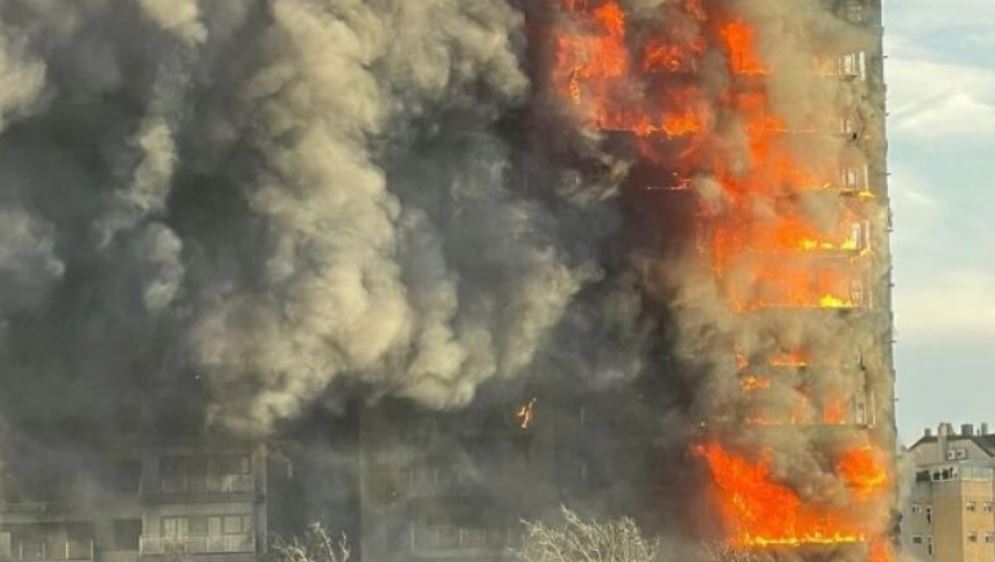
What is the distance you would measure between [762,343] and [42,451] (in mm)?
29705

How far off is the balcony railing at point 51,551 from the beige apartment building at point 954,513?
64.6 meters

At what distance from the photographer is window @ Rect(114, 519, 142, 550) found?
75938 mm

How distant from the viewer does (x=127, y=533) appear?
250 feet

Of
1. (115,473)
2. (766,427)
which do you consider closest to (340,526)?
(115,473)

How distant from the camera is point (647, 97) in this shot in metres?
78.2

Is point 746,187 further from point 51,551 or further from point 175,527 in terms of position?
point 51,551

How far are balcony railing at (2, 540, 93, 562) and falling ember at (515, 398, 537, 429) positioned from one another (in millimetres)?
18412

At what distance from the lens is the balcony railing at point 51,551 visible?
7494cm

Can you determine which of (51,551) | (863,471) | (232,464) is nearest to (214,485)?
(232,464)

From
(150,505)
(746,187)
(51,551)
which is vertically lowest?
(51,551)

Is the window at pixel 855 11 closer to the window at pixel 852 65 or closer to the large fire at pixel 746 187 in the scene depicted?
the window at pixel 852 65

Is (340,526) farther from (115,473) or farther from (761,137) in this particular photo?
(761,137)

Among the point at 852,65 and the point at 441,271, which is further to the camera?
the point at 852,65

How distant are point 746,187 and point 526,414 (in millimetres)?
13428
